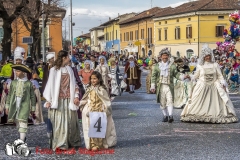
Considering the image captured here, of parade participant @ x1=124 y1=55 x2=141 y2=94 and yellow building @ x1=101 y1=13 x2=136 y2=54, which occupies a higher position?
yellow building @ x1=101 y1=13 x2=136 y2=54

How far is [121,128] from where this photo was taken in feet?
41.1

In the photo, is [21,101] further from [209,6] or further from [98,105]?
[209,6]

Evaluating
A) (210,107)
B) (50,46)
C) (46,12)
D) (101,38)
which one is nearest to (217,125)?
(210,107)

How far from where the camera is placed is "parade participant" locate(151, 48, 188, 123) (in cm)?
1340

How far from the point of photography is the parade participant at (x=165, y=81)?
13.4 m

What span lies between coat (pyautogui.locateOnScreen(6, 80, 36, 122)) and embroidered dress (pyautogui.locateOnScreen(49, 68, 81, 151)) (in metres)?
0.67

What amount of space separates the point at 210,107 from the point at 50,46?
2342 inches

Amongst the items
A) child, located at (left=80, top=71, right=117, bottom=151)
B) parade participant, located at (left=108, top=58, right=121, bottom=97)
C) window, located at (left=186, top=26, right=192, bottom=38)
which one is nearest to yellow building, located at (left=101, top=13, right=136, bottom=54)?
window, located at (left=186, top=26, right=192, bottom=38)

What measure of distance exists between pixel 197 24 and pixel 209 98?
54.3 metres

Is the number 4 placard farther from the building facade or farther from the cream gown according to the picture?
the building facade

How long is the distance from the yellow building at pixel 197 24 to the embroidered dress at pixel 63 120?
56133 millimetres

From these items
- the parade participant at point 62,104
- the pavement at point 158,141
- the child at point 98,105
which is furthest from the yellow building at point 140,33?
the parade participant at point 62,104

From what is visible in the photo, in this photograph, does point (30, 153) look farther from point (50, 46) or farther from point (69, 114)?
point (50, 46)

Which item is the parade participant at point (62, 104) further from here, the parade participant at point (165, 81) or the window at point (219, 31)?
the window at point (219, 31)
